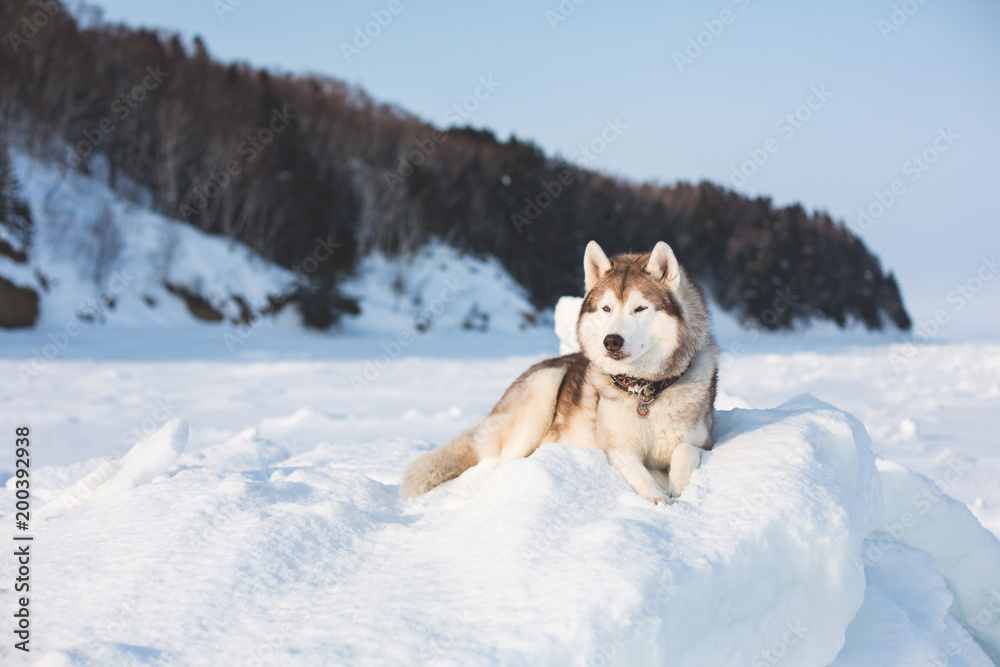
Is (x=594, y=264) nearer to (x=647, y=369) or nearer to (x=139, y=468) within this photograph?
(x=647, y=369)

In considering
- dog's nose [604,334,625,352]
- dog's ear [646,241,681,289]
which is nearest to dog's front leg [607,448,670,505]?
dog's nose [604,334,625,352]

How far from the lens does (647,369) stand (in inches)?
109

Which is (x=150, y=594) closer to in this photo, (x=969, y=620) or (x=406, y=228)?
(x=969, y=620)

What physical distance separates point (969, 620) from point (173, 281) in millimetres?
20931

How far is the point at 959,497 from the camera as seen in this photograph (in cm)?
498

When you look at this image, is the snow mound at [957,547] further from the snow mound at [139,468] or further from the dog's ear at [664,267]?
the snow mound at [139,468]

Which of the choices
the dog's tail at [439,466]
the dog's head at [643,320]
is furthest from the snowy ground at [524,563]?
the dog's head at [643,320]

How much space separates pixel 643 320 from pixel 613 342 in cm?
26

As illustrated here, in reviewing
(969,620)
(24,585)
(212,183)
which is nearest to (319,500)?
(24,585)

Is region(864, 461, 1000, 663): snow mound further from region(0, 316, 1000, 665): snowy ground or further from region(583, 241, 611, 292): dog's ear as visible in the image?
region(583, 241, 611, 292): dog's ear

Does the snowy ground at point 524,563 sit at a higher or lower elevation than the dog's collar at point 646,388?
lower

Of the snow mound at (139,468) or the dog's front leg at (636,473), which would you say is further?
the snow mound at (139,468)

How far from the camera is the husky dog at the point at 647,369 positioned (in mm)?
2670

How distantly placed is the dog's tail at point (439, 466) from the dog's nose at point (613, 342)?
138 centimetres
